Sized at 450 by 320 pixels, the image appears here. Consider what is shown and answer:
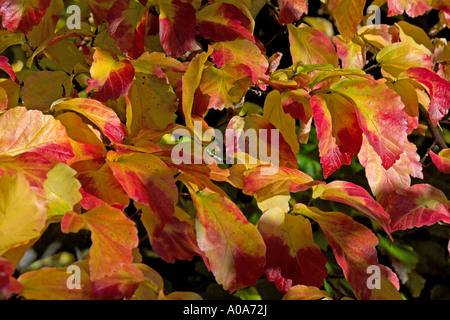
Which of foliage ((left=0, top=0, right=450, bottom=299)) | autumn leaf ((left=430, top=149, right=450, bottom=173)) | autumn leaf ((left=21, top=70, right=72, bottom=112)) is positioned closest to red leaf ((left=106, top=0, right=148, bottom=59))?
foliage ((left=0, top=0, right=450, bottom=299))

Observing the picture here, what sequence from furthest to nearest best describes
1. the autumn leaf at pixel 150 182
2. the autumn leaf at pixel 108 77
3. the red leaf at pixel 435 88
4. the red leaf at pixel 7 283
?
the red leaf at pixel 435 88
the autumn leaf at pixel 108 77
the autumn leaf at pixel 150 182
the red leaf at pixel 7 283

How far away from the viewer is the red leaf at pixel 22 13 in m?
0.58

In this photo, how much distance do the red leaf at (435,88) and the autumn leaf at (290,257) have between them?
278mm

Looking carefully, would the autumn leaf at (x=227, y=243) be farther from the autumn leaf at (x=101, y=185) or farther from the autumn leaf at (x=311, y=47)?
the autumn leaf at (x=311, y=47)

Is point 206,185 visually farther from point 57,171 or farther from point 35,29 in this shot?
point 35,29

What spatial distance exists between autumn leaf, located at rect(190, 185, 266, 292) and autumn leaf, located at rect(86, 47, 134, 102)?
16 centimetres

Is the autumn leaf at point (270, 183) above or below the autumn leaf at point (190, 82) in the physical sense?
below

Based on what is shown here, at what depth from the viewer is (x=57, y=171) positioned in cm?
46

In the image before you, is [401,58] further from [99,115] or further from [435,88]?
[99,115]

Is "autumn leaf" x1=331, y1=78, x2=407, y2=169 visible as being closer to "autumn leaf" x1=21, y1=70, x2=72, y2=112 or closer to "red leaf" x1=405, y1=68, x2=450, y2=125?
"red leaf" x1=405, y1=68, x2=450, y2=125

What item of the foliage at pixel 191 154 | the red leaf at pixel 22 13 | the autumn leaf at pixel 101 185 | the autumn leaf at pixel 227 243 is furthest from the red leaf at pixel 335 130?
the red leaf at pixel 22 13

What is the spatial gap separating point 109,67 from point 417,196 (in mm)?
421

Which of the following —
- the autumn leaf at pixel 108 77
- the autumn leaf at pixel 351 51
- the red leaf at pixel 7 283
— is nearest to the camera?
the red leaf at pixel 7 283

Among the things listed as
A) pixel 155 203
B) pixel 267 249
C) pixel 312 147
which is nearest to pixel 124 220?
pixel 155 203
